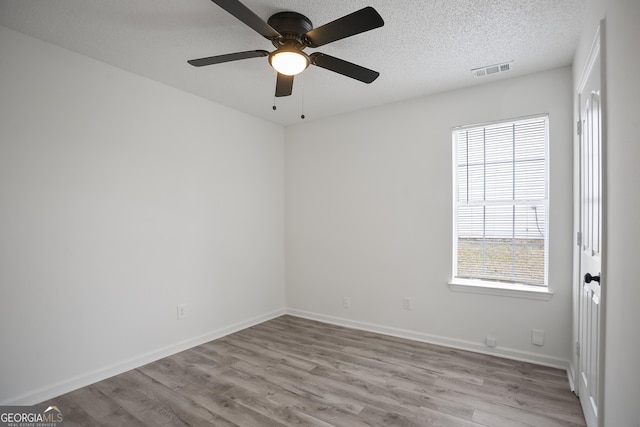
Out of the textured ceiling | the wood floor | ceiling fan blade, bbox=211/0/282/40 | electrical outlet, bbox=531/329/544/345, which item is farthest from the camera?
electrical outlet, bbox=531/329/544/345

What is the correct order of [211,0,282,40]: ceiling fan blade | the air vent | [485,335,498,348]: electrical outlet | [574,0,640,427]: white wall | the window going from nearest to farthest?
[574,0,640,427]: white wall → [211,0,282,40]: ceiling fan blade → the air vent → the window → [485,335,498,348]: electrical outlet

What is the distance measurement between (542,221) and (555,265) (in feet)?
1.35

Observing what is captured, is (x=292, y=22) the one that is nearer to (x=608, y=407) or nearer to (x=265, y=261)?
(x=608, y=407)

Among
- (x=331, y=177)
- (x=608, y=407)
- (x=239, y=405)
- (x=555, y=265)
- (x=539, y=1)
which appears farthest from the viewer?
(x=331, y=177)

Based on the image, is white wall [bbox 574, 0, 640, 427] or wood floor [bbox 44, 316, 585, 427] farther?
wood floor [bbox 44, 316, 585, 427]

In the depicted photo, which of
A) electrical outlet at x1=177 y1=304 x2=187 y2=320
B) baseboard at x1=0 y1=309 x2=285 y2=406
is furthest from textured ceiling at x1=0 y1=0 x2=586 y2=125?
baseboard at x1=0 y1=309 x2=285 y2=406

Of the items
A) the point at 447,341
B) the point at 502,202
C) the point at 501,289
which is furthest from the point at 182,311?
the point at 502,202

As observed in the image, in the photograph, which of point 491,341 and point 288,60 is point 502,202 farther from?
point 288,60

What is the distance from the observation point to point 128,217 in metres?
3.00

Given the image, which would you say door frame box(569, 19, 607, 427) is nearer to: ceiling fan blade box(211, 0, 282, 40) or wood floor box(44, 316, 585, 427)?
wood floor box(44, 316, 585, 427)

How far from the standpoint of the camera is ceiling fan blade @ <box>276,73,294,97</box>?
247cm

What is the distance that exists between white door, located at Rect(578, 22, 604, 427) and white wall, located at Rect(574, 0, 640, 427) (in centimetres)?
18

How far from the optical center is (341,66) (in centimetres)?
225

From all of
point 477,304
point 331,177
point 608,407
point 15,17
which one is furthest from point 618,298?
point 15,17
